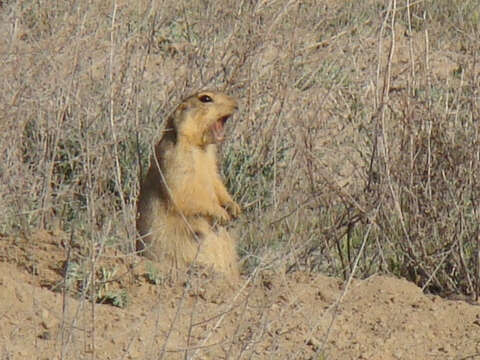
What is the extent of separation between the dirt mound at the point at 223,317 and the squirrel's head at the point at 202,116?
1001 mm

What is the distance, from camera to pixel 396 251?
19.4 feet

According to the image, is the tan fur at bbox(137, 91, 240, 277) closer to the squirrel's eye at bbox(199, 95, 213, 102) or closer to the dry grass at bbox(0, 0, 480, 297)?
the squirrel's eye at bbox(199, 95, 213, 102)

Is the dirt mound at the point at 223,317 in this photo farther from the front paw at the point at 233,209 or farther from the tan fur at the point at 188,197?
the front paw at the point at 233,209

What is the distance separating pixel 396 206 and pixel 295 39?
185cm

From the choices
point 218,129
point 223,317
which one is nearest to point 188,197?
point 218,129

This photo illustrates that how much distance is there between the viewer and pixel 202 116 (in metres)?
6.30

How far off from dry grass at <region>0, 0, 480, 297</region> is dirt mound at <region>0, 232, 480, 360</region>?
0.20 m

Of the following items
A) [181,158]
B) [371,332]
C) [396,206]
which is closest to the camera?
[371,332]

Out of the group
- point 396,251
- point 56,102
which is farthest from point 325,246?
point 56,102

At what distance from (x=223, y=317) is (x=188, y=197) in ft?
6.16

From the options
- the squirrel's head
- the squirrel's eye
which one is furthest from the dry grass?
the squirrel's eye

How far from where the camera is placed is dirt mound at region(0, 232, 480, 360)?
14.4 feet

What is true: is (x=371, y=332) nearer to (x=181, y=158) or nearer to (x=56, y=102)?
(x=181, y=158)

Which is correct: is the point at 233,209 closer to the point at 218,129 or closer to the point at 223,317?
the point at 218,129
